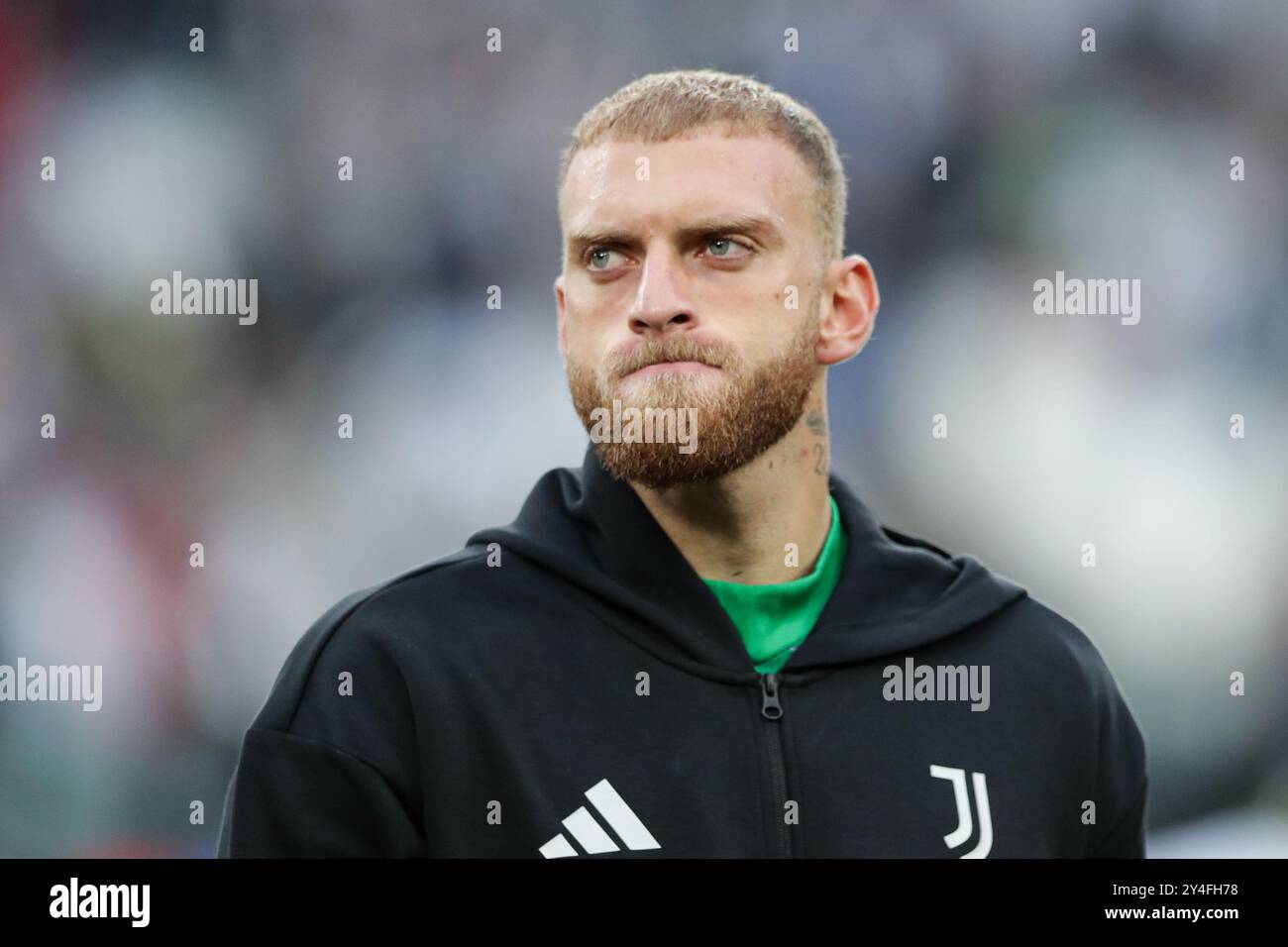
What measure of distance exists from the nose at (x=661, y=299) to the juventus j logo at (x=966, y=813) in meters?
0.79

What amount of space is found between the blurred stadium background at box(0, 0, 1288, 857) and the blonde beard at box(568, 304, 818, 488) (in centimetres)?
164

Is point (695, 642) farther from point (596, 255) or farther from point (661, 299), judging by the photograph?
point (596, 255)

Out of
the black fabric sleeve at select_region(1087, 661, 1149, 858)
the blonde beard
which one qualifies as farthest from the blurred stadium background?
the blonde beard

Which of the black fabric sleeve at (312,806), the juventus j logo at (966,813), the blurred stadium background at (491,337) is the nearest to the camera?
the black fabric sleeve at (312,806)

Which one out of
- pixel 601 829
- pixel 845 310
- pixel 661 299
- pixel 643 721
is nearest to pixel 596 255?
pixel 661 299

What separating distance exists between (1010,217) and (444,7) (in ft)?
6.13

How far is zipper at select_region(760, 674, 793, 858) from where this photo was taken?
206cm

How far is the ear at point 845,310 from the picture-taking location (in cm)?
243

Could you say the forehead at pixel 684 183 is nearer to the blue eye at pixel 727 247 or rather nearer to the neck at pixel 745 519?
the blue eye at pixel 727 247

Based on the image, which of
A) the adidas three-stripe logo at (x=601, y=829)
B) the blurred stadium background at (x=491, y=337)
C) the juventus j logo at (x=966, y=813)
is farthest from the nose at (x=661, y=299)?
the blurred stadium background at (x=491, y=337)

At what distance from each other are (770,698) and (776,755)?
9 cm

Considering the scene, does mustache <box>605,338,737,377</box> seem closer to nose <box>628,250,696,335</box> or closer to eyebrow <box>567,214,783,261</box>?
nose <box>628,250,696,335</box>

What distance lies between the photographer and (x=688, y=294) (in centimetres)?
217

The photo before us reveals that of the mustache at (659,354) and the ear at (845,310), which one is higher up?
the ear at (845,310)
